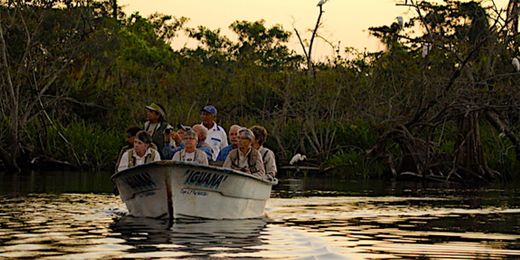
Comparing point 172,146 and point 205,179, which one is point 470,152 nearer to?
point 172,146

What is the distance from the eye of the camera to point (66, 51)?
137 ft

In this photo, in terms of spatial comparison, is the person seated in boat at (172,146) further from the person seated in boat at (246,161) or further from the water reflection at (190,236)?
the water reflection at (190,236)

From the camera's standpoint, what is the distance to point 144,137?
1834 centimetres

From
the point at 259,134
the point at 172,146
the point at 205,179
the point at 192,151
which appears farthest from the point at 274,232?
the point at 172,146

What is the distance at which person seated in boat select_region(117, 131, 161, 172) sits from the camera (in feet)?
60.3

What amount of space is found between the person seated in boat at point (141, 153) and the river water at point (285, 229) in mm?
827

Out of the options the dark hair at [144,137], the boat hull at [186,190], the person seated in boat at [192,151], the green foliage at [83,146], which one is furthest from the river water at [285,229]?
the green foliage at [83,146]

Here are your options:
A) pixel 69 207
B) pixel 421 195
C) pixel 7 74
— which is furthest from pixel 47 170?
pixel 69 207

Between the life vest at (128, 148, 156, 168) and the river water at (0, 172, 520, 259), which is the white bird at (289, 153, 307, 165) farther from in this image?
the life vest at (128, 148, 156, 168)

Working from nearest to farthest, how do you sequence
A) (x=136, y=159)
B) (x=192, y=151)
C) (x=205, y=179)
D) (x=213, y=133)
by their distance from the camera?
(x=205, y=179) → (x=192, y=151) → (x=136, y=159) → (x=213, y=133)

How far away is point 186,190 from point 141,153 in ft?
3.77

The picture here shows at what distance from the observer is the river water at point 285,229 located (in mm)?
13766

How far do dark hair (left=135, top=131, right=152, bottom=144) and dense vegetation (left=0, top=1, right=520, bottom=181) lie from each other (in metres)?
14.5

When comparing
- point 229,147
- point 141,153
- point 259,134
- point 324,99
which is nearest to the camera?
point 141,153
